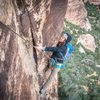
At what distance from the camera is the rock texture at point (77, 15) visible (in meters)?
19.7

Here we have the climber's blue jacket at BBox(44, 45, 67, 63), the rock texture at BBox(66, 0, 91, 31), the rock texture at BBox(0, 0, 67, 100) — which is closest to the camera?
the rock texture at BBox(0, 0, 67, 100)

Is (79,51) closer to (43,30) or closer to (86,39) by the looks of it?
(86,39)

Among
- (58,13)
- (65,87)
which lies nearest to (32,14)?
(58,13)

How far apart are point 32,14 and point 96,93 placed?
28.7 ft

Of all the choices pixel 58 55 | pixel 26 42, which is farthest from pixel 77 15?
pixel 26 42

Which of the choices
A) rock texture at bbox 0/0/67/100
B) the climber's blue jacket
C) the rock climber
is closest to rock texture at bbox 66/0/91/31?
rock texture at bbox 0/0/67/100

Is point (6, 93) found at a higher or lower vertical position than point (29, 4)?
lower

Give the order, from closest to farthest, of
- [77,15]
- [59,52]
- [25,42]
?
[25,42], [59,52], [77,15]

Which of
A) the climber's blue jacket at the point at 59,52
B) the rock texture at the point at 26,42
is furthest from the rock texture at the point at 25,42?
the climber's blue jacket at the point at 59,52

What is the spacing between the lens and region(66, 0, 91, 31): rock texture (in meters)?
19.7

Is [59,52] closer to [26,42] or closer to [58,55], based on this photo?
[58,55]

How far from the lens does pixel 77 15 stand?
19797mm

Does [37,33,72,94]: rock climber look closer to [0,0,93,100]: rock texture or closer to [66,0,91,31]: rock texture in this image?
[0,0,93,100]: rock texture

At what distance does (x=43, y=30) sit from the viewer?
883cm
